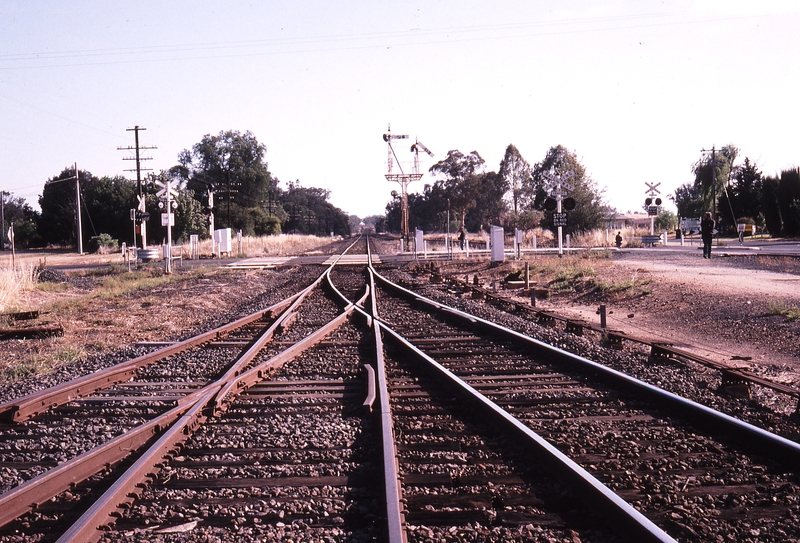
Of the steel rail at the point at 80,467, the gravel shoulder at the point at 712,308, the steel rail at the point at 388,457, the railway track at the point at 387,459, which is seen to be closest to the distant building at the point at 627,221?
the gravel shoulder at the point at 712,308

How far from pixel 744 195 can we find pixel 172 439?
72886mm

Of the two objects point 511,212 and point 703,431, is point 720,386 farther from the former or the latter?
point 511,212

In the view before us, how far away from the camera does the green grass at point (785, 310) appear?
11.2 metres

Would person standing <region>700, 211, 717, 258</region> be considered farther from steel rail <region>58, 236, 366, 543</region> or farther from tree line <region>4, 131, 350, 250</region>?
tree line <region>4, 131, 350, 250</region>

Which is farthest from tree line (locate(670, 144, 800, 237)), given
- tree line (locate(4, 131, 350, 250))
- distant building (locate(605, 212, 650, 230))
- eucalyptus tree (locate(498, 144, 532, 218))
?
tree line (locate(4, 131, 350, 250))

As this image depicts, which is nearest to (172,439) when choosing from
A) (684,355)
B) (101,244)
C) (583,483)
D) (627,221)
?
(583,483)

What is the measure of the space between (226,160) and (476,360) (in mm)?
102999

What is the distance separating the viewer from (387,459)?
448cm

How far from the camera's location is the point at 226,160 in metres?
106

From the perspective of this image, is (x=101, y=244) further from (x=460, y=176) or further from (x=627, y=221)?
(x=627, y=221)

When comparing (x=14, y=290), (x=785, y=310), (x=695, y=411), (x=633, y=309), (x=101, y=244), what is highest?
(x=101, y=244)

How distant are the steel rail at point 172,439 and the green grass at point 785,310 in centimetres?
755

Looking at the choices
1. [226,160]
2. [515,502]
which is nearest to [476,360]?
[515,502]

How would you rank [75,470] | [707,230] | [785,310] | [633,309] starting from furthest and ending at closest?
[707,230]
[633,309]
[785,310]
[75,470]
